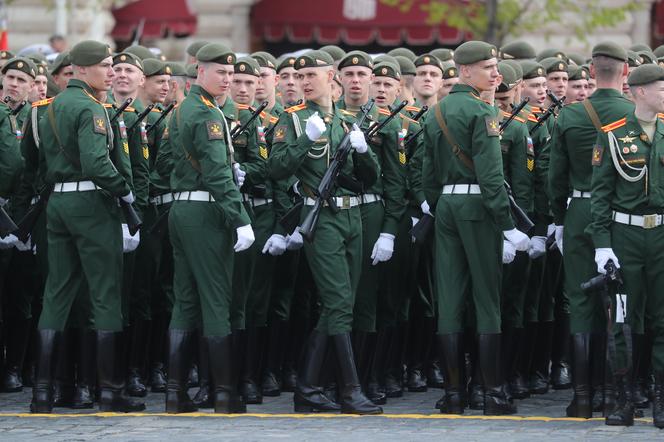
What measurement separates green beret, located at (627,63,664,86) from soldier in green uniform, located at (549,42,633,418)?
0.59ft

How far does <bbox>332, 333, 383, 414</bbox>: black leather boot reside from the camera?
10523mm

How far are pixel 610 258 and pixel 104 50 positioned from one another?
326 centimetres

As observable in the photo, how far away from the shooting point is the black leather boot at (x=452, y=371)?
10.6 m

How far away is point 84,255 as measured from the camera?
1066cm

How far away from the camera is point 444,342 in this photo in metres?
10.6

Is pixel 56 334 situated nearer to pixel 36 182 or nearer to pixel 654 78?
pixel 36 182

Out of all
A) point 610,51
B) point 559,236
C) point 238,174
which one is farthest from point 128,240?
point 610,51

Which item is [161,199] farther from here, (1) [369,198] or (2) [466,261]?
(2) [466,261]

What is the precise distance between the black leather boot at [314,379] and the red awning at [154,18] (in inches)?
636

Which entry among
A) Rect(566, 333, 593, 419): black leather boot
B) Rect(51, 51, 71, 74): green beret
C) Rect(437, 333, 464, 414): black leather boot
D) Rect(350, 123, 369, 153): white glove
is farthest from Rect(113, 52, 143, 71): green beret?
Rect(566, 333, 593, 419): black leather boot

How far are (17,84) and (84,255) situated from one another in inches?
73.0

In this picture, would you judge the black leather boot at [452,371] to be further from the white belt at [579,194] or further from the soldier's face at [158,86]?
the soldier's face at [158,86]

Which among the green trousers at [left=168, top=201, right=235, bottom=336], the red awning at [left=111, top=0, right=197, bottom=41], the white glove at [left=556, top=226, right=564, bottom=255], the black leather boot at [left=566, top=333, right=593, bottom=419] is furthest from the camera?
the red awning at [left=111, top=0, right=197, bottom=41]

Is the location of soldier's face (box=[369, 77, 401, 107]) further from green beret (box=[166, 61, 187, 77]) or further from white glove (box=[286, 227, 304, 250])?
green beret (box=[166, 61, 187, 77])
